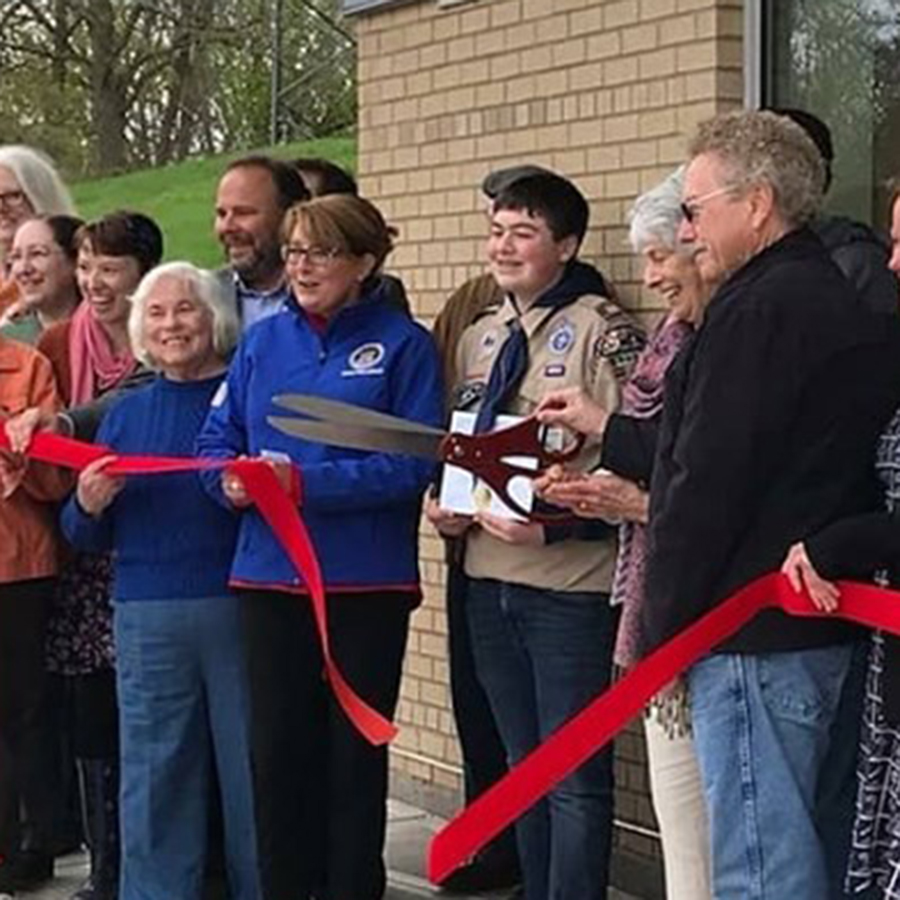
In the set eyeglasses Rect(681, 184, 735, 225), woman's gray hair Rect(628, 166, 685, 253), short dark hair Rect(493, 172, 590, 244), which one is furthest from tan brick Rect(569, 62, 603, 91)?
eyeglasses Rect(681, 184, 735, 225)

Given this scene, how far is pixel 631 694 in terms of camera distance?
13.1 feet

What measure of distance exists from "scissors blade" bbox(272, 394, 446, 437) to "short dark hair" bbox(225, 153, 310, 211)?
3.35 feet

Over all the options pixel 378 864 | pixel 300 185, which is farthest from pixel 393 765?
pixel 300 185

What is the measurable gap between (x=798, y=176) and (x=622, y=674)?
127 centimetres

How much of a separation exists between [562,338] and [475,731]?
4.86 feet

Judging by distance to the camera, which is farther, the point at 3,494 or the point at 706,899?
the point at 3,494

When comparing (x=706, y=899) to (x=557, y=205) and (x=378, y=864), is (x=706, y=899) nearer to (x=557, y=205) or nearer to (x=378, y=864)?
(x=378, y=864)

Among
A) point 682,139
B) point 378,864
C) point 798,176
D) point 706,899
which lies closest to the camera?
point 798,176

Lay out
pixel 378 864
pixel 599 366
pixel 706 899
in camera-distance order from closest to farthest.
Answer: pixel 706 899
pixel 599 366
pixel 378 864

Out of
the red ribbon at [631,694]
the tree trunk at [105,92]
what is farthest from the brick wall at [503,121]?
the tree trunk at [105,92]

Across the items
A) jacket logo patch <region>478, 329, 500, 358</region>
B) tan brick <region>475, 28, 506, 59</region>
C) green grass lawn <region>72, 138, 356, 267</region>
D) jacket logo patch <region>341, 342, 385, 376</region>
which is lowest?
jacket logo patch <region>341, 342, 385, 376</region>

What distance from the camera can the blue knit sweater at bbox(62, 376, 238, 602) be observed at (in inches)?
210

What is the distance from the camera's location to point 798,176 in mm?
3918

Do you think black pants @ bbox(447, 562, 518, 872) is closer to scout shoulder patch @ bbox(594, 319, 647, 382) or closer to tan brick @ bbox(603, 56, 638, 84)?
scout shoulder patch @ bbox(594, 319, 647, 382)
